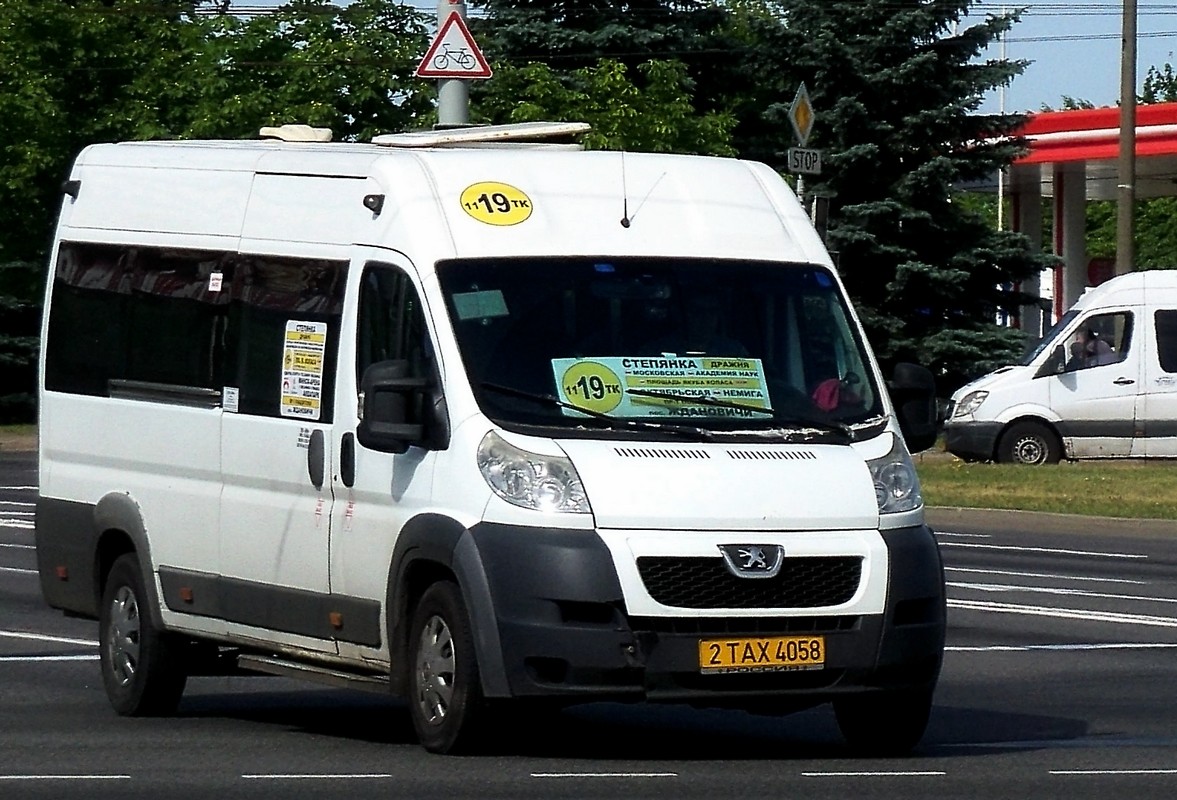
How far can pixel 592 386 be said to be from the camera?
955 centimetres

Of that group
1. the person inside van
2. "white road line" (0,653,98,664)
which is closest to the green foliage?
the person inside van

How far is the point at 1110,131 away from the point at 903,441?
1604 inches

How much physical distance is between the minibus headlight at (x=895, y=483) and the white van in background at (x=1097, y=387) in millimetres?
21029

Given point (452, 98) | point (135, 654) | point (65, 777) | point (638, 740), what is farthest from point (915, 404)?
point (452, 98)

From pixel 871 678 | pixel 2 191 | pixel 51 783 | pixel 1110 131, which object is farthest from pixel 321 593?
pixel 1110 131

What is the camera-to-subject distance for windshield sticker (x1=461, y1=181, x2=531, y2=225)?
10.0 meters

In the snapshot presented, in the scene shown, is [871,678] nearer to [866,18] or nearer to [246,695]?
[246,695]

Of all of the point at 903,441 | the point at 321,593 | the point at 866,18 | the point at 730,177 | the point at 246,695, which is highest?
the point at 866,18

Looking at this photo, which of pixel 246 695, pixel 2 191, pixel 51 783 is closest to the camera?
pixel 51 783

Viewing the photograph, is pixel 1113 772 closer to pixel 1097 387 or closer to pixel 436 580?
pixel 436 580

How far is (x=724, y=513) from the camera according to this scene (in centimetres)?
907

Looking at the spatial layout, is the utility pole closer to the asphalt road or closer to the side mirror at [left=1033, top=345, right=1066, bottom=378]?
the side mirror at [left=1033, top=345, right=1066, bottom=378]

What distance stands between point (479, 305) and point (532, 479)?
36.1 inches

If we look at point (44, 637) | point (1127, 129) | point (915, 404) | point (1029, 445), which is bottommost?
point (44, 637)
